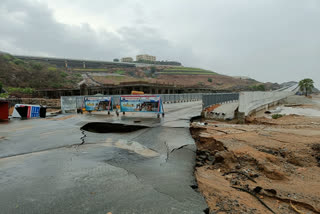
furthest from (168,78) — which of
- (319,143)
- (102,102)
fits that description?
(319,143)

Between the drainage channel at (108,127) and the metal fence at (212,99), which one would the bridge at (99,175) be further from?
the metal fence at (212,99)

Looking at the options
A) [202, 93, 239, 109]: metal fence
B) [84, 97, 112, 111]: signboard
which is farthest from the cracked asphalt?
[84, 97, 112, 111]: signboard

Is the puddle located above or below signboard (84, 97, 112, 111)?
below

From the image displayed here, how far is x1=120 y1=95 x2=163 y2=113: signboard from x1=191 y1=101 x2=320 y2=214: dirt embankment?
5.83m

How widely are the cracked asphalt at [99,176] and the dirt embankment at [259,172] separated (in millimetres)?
421

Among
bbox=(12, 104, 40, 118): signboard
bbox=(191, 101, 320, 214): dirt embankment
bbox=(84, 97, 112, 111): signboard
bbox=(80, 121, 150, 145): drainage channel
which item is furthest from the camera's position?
bbox=(84, 97, 112, 111): signboard

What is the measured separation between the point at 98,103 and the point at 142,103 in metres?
4.37

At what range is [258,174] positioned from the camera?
4.25 meters

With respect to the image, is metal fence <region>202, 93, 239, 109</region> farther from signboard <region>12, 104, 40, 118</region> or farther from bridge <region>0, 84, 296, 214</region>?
signboard <region>12, 104, 40, 118</region>

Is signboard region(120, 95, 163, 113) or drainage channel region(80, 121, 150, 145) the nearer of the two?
drainage channel region(80, 121, 150, 145)

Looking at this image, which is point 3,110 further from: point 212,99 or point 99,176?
point 212,99

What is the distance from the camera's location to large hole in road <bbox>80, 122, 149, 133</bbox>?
8953mm

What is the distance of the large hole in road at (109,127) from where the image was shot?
8.95 m

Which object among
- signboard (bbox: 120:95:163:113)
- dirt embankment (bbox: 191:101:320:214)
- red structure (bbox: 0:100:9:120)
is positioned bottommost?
dirt embankment (bbox: 191:101:320:214)
